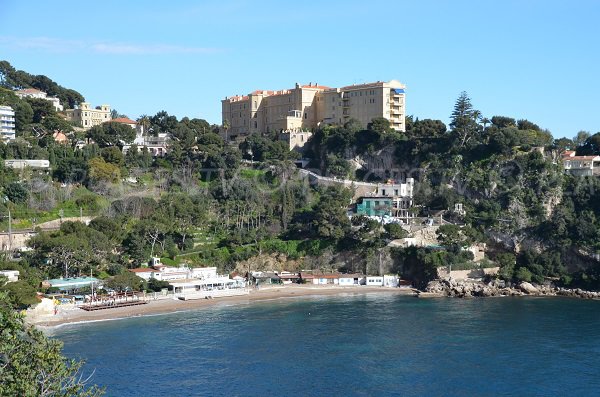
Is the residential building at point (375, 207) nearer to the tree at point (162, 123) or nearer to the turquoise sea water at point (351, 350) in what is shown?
the turquoise sea water at point (351, 350)

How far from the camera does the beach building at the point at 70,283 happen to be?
39250 mm

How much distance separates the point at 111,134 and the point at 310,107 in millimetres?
18953

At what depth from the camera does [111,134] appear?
62625 millimetres

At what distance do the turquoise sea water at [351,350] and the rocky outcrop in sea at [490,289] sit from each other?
10.6ft

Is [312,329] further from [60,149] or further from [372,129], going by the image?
[60,149]

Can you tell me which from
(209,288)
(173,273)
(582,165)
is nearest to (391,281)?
(209,288)

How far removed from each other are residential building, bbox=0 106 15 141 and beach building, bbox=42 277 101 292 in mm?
22716

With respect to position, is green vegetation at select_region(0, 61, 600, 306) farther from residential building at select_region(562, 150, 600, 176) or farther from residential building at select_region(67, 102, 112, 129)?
residential building at select_region(67, 102, 112, 129)

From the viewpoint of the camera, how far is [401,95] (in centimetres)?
6222

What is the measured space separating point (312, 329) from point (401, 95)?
32941 millimetres

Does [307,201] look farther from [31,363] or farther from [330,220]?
[31,363]

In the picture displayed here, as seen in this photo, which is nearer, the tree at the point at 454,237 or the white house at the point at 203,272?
the white house at the point at 203,272

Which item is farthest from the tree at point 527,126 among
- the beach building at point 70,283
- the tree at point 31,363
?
the tree at point 31,363

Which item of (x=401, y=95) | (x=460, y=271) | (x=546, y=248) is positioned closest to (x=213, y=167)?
(x=401, y=95)
